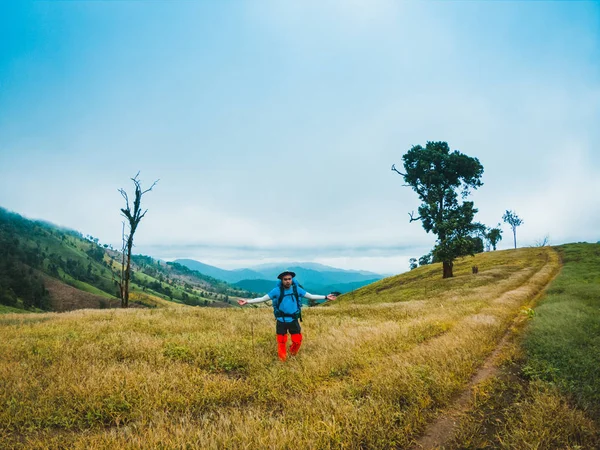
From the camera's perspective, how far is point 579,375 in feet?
19.2

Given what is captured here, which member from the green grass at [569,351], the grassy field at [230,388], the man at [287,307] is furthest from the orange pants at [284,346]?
the green grass at [569,351]

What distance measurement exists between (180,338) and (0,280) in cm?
18373

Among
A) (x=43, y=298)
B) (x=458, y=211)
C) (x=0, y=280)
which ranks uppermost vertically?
(x=458, y=211)

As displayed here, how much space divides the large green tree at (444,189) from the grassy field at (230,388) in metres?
24.4

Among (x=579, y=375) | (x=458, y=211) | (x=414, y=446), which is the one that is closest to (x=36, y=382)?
(x=414, y=446)

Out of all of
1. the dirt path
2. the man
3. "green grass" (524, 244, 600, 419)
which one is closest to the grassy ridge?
"green grass" (524, 244, 600, 419)

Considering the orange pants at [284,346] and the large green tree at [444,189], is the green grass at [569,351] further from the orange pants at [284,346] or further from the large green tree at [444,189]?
the large green tree at [444,189]

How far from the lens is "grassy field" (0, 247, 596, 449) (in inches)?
166

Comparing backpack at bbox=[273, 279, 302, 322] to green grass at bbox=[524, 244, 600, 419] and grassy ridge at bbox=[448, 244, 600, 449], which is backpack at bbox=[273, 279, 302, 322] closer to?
grassy ridge at bbox=[448, 244, 600, 449]

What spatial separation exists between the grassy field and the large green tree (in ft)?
80.2

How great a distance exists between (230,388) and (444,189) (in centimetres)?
3579

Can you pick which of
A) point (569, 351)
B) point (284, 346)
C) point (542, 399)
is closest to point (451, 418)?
point (542, 399)

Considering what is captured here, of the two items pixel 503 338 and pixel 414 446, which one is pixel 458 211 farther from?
pixel 414 446

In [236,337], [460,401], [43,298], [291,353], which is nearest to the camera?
[460,401]
